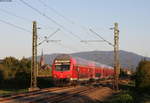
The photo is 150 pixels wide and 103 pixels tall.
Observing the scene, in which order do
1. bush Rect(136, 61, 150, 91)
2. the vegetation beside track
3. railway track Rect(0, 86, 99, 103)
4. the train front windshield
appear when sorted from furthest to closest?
the vegetation beside track → the train front windshield → bush Rect(136, 61, 150, 91) → railway track Rect(0, 86, 99, 103)

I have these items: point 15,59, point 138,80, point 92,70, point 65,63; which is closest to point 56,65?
point 65,63

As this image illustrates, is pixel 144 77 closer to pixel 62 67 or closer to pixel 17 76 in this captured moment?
pixel 62 67

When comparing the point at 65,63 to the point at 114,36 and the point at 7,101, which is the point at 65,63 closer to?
the point at 114,36

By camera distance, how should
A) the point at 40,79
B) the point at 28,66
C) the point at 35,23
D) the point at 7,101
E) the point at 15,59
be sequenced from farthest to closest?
the point at 15,59 < the point at 28,66 < the point at 40,79 < the point at 35,23 < the point at 7,101

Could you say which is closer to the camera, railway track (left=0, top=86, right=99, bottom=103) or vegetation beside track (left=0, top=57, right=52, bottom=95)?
railway track (left=0, top=86, right=99, bottom=103)

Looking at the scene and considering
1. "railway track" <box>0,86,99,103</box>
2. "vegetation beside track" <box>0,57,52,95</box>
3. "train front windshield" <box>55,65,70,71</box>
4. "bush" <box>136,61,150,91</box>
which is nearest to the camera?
"railway track" <box>0,86,99,103</box>

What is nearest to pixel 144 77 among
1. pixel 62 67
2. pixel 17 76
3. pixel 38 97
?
pixel 62 67

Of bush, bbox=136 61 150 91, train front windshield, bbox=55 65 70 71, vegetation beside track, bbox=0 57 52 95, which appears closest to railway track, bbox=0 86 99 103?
train front windshield, bbox=55 65 70 71

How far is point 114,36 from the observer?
134 feet

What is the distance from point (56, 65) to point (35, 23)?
632cm

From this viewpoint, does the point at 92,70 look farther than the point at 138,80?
Yes

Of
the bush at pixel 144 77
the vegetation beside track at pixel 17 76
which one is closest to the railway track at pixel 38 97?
the bush at pixel 144 77

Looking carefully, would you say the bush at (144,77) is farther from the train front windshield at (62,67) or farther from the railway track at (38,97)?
the railway track at (38,97)

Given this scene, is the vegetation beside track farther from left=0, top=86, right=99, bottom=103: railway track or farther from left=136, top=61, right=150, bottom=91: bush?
left=0, top=86, right=99, bottom=103: railway track
